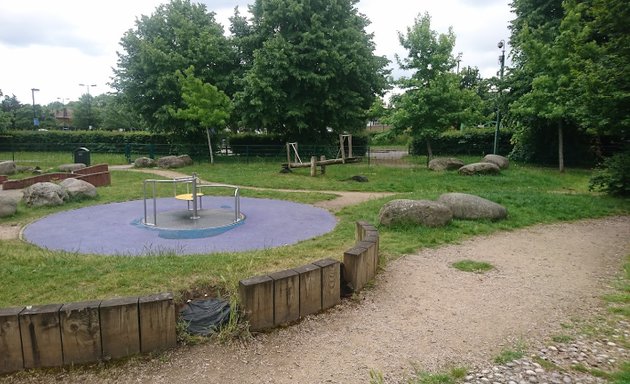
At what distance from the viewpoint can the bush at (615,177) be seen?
10.8 meters

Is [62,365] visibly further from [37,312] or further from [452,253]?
[452,253]

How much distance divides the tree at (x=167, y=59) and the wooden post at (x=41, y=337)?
22370mm

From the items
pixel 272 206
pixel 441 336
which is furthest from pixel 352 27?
pixel 441 336

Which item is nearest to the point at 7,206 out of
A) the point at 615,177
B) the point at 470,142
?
the point at 615,177

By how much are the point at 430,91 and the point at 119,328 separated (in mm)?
16976

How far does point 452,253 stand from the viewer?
628 cm

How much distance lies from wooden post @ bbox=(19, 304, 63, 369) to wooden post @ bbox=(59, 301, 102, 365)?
5 cm

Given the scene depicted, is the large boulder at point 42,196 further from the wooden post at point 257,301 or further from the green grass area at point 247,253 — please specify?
the wooden post at point 257,301

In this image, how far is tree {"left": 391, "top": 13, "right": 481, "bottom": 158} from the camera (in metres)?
18.2

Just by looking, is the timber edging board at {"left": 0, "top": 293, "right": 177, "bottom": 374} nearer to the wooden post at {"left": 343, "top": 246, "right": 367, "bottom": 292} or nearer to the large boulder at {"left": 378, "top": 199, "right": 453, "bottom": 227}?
the wooden post at {"left": 343, "top": 246, "right": 367, "bottom": 292}

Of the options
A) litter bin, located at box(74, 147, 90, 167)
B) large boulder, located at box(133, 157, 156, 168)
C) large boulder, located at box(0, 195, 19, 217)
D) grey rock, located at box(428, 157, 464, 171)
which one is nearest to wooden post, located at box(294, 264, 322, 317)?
large boulder, located at box(0, 195, 19, 217)

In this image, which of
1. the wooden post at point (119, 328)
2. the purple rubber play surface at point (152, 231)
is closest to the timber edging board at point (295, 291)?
the wooden post at point (119, 328)

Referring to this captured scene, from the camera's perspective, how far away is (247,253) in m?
6.12

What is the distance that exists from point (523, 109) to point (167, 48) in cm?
1930
